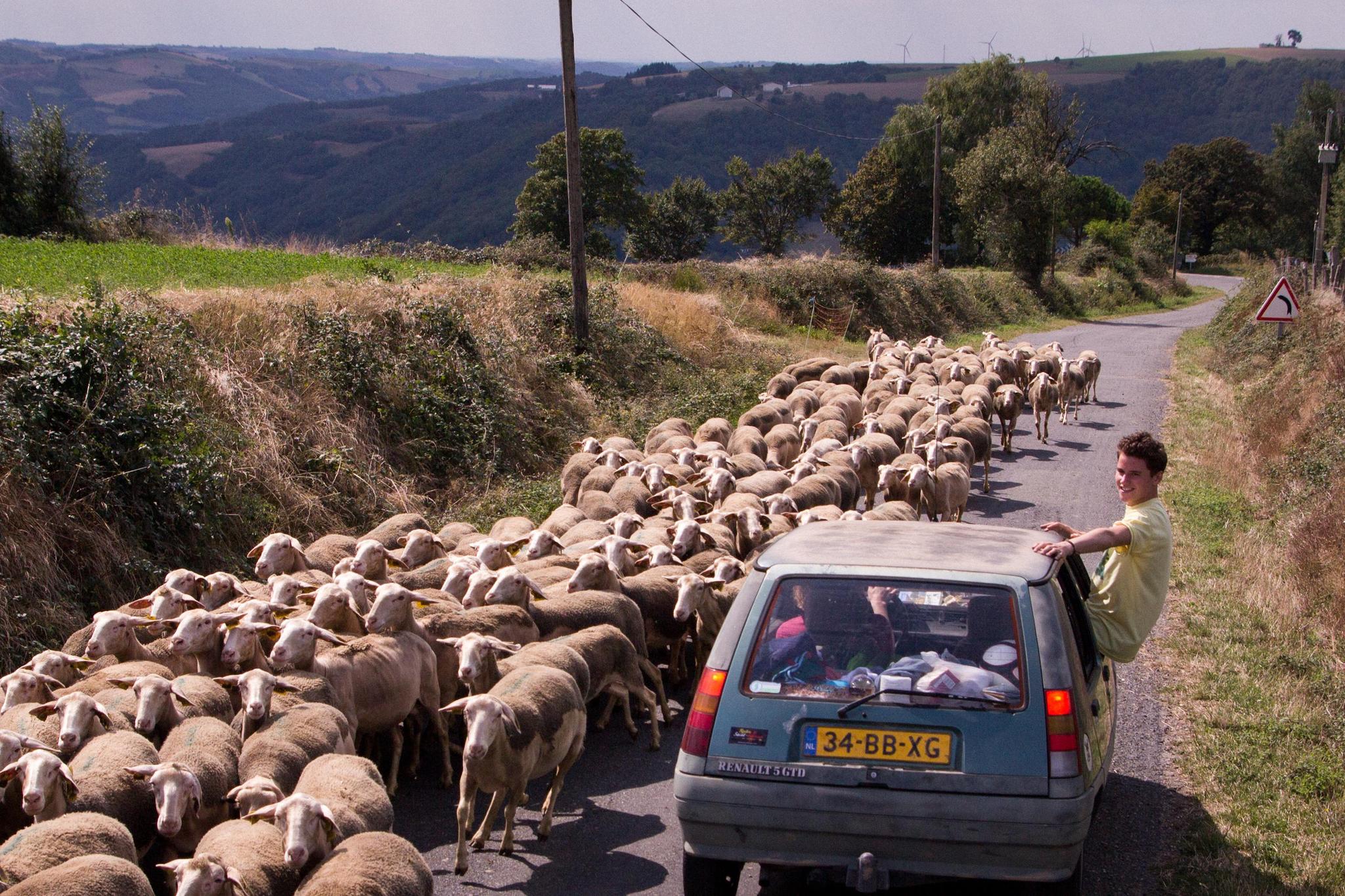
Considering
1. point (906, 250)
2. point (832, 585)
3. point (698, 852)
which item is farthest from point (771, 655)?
point (906, 250)

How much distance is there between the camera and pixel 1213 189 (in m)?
87.0

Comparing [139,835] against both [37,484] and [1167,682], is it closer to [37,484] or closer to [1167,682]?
[37,484]

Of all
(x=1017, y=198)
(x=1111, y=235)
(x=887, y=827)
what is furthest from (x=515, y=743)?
(x=1111, y=235)

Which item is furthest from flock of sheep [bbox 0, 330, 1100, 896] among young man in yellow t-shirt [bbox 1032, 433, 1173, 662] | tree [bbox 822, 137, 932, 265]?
tree [bbox 822, 137, 932, 265]

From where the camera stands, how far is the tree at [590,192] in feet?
207

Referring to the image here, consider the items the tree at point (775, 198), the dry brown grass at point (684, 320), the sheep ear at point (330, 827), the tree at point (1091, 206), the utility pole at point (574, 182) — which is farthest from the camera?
the tree at point (775, 198)

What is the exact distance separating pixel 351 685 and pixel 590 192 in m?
64.0

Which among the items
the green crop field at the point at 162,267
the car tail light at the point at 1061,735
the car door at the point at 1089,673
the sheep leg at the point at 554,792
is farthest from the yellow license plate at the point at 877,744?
the green crop field at the point at 162,267

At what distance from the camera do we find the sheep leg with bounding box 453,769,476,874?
20.9 ft

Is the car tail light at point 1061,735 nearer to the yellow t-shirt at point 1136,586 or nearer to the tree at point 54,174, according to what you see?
the yellow t-shirt at point 1136,586

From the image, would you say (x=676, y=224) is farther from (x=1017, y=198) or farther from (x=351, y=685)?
(x=351, y=685)

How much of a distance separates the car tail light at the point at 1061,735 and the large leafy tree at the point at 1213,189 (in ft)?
290

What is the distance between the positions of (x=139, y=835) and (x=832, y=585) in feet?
12.8

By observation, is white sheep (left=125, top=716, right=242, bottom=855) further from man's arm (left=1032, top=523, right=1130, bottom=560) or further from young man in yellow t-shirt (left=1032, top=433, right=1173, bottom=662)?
young man in yellow t-shirt (left=1032, top=433, right=1173, bottom=662)
